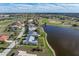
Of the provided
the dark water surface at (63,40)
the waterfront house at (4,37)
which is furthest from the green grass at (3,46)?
the dark water surface at (63,40)

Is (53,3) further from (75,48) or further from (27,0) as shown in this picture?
(75,48)

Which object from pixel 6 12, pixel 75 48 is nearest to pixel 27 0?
pixel 6 12

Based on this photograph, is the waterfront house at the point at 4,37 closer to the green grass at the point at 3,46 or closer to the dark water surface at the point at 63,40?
the green grass at the point at 3,46

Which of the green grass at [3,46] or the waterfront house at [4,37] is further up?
the waterfront house at [4,37]

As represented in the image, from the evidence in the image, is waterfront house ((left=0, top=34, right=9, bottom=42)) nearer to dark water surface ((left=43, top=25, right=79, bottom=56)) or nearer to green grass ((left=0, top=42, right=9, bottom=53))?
green grass ((left=0, top=42, right=9, bottom=53))

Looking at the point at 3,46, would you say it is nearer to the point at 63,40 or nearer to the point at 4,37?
the point at 4,37

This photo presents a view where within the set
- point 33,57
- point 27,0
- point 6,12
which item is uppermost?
point 27,0

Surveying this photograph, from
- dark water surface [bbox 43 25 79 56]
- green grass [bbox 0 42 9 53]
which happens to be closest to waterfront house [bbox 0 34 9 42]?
green grass [bbox 0 42 9 53]

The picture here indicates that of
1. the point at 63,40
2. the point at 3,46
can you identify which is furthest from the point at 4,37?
the point at 63,40
